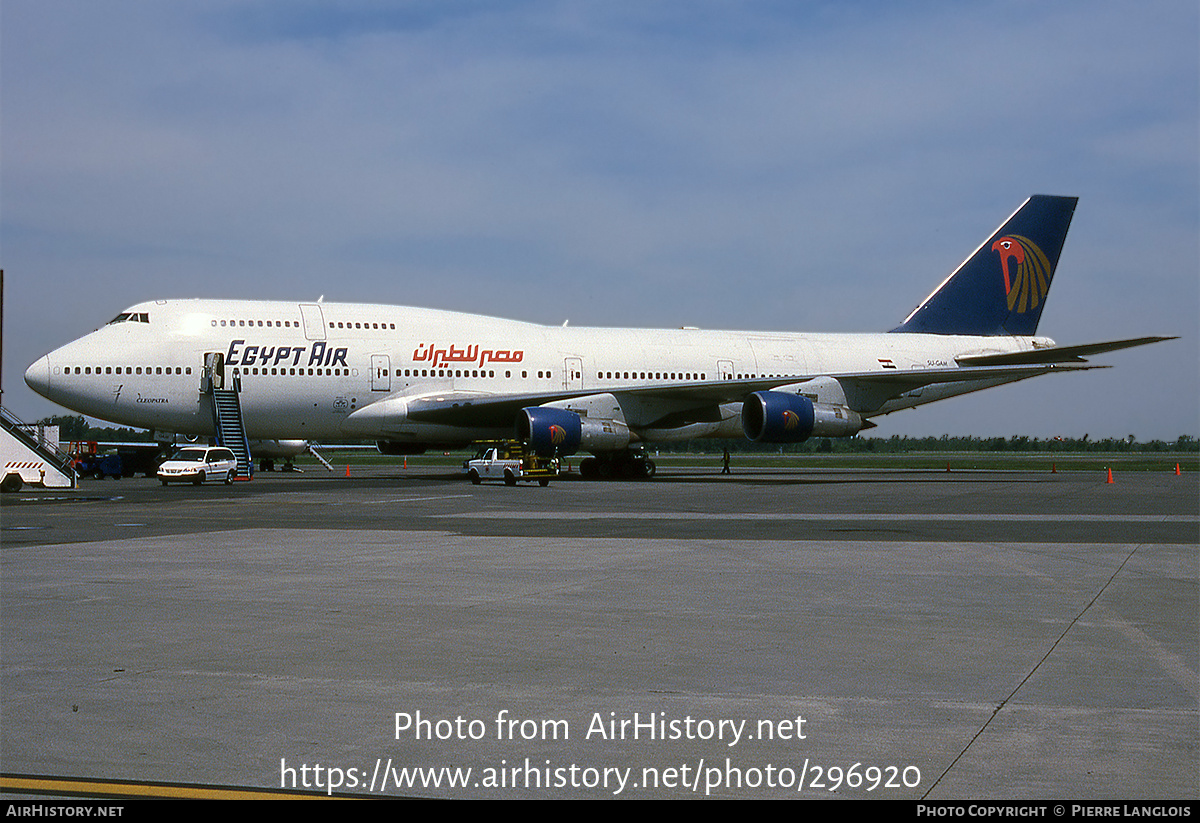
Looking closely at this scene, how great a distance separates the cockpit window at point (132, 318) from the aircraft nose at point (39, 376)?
2218 millimetres

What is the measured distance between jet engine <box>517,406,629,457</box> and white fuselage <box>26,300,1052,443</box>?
1534 mm

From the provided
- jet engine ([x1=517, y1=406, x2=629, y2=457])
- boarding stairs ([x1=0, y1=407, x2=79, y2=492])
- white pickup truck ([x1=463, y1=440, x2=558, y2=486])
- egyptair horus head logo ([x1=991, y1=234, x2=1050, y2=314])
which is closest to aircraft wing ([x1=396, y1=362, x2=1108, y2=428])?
jet engine ([x1=517, y1=406, x2=629, y2=457])

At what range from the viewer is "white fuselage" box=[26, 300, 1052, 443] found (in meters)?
32.1

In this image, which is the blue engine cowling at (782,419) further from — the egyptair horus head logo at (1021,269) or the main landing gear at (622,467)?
the egyptair horus head logo at (1021,269)

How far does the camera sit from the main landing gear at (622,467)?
1457 inches

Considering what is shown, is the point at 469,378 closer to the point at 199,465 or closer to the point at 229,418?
the point at 229,418

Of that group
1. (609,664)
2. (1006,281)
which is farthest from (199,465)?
(1006,281)

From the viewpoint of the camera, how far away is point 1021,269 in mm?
42250

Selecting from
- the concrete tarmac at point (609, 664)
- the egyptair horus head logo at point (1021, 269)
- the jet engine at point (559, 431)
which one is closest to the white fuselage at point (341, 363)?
the jet engine at point (559, 431)

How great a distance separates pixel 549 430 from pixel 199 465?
34.4 feet

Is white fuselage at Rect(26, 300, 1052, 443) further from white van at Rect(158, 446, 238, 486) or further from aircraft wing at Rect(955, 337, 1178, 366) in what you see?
aircraft wing at Rect(955, 337, 1178, 366)

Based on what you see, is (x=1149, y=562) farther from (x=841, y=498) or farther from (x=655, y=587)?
(x=841, y=498)

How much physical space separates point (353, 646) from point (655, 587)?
3848 millimetres

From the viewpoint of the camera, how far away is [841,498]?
26422 mm
